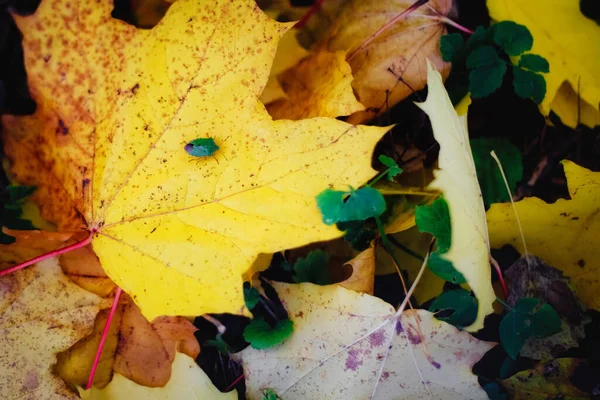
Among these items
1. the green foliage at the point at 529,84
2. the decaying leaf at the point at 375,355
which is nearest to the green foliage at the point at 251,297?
the decaying leaf at the point at 375,355

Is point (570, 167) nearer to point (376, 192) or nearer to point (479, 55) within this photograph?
point (479, 55)

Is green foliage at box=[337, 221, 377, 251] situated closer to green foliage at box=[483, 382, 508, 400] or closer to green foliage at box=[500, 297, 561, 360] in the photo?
green foliage at box=[500, 297, 561, 360]

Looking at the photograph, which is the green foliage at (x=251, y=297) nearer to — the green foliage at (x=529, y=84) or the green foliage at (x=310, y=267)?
the green foliage at (x=310, y=267)

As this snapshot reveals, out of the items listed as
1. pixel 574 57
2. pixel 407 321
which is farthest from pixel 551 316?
pixel 574 57

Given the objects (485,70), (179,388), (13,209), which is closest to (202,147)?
(179,388)

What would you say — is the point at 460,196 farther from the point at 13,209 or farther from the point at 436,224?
the point at 13,209

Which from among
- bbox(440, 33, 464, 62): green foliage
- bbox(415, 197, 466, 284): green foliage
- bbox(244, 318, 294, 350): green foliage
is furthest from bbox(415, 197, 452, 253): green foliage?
bbox(440, 33, 464, 62): green foliage
